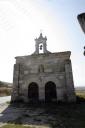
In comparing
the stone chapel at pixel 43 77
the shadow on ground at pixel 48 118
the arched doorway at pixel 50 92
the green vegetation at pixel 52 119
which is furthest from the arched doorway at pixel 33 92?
the green vegetation at pixel 52 119

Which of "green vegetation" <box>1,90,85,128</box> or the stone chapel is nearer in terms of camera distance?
"green vegetation" <box>1,90,85,128</box>

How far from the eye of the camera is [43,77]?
62.2 feet

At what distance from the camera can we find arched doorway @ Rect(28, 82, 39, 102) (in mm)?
18753

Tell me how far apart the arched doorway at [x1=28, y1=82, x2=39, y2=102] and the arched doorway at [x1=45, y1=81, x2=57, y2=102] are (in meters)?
1.35

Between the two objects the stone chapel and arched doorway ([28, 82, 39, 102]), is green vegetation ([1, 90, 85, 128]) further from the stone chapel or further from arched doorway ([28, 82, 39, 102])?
arched doorway ([28, 82, 39, 102])

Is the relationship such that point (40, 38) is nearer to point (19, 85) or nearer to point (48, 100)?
point (19, 85)

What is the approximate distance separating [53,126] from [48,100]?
429 inches

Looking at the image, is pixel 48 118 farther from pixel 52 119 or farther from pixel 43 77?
pixel 43 77

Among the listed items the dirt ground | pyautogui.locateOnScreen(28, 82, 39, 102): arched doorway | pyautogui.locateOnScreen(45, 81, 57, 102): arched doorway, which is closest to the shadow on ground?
the dirt ground

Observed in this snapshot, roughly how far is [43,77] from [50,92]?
2.20 metres

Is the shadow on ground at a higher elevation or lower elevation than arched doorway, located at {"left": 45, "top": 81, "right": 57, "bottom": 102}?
lower

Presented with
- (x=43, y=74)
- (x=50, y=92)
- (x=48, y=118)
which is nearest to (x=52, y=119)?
(x=48, y=118)

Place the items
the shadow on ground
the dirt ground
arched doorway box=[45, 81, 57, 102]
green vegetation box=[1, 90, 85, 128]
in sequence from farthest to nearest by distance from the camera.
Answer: arched doorway box=[45, 81, 57, 102]
the shadow on ground
the dirt ground
green vegetation box=[1, 90, 85, 128]

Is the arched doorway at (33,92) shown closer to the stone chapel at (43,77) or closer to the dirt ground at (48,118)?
the stone chapel at (43,77)
